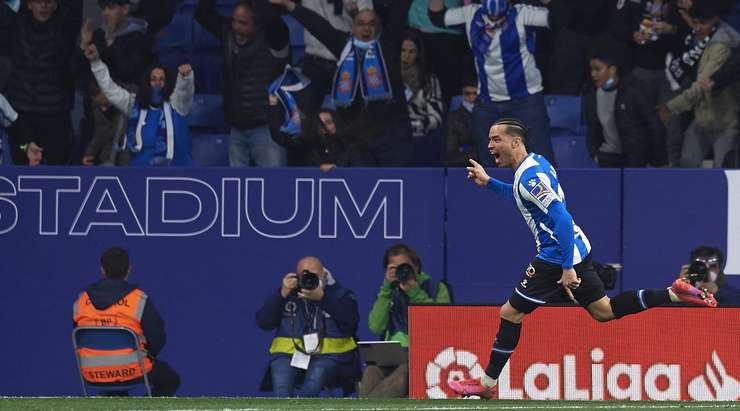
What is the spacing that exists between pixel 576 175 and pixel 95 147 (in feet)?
13.7

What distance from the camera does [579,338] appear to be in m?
11.0

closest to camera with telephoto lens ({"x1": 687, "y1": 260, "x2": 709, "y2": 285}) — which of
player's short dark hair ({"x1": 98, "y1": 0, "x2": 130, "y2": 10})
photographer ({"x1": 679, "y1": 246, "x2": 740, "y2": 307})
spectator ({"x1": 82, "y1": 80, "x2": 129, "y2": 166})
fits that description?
photographer ({"x1": 679, "y1": 246, "x2": 740, "y2": 307})

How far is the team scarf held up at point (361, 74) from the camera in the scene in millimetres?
13031

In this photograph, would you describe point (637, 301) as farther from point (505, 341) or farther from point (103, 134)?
point (103, 134)

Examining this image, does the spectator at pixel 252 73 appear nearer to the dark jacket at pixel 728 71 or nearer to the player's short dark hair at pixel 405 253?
the player's short dark hair at pixel 405 253

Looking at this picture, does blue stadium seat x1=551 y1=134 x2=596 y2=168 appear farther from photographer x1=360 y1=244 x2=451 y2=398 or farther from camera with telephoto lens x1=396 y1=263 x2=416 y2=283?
camera with telephoto lens x1=396 y1=263 x2=416 y2=283

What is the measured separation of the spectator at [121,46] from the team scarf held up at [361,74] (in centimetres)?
181

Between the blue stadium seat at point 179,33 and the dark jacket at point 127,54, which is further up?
the blue stadium seat at point 179,33

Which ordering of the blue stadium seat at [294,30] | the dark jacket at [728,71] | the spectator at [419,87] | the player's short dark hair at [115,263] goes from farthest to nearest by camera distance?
the blue stadium seat at [294,30], the spectator at [419,87], the dark jacket at [728,71], the player's short dark hair at [115,263]

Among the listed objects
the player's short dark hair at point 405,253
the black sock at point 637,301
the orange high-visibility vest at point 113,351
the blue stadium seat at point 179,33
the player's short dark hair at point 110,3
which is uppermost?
the player's short dark hair at point 110,3

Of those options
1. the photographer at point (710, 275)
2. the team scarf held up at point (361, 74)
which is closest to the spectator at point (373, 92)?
the team scarf held up at point (361, 74)

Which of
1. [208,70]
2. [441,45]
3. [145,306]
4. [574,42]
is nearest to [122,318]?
[145,306]

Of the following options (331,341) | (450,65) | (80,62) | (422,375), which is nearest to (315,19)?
(450,65)

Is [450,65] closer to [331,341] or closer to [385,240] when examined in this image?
[385,240]
